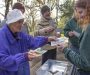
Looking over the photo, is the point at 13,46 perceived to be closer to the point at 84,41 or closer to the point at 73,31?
the point at 84,41

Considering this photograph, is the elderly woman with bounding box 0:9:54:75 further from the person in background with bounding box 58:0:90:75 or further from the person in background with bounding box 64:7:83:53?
the person in background with bounding box 64:7:83:53

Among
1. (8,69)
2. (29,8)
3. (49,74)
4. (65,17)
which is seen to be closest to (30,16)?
(29,8)

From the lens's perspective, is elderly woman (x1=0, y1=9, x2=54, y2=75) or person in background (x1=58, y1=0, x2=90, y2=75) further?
elderly woman (x1=0, y1=9, x2=54, y2=75)

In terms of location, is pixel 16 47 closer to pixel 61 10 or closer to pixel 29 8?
pixel 29 8

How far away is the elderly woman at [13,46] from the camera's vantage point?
9.51ft

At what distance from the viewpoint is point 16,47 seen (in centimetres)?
320

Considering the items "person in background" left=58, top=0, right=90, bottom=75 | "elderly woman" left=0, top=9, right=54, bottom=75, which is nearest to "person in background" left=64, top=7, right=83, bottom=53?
"elderly woman" left=0, top=9, right=54, bottom=75

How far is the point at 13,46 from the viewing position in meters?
3.16

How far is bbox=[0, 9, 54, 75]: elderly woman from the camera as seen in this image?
2.90 metres

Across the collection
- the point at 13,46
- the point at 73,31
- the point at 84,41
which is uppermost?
the point at 84,41

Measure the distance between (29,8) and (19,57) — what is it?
1001cm

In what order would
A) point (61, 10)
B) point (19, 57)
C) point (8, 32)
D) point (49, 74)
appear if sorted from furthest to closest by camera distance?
point (61, 10) → point (49, 74) → point (8, 32) → point (19, 57)

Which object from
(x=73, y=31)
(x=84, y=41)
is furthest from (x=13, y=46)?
(x=73, y=31)

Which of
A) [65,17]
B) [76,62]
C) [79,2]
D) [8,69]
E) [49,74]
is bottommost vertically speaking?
[65,17]
